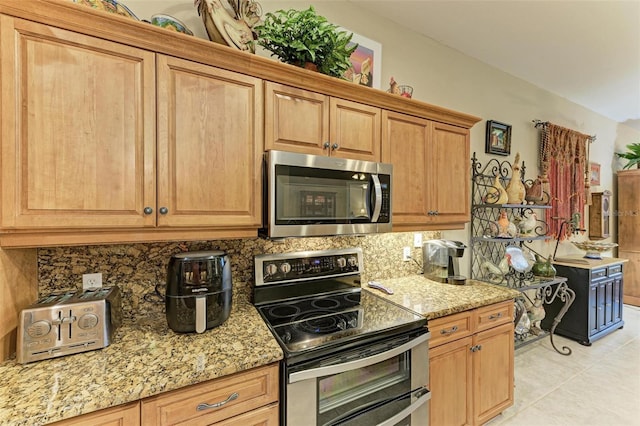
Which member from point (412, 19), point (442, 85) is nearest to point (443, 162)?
point (442, 85)

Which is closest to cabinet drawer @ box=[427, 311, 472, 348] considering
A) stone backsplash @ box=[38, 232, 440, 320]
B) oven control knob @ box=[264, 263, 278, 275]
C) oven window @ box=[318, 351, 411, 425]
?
oven window @ box=[318, 351, 411, 425]

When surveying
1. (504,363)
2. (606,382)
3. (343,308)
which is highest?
(343,308)

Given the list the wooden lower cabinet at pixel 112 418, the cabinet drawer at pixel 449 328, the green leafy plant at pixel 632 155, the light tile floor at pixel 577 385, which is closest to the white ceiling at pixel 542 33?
the green leafy plant at pixel 632 155

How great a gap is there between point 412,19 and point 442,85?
64cm

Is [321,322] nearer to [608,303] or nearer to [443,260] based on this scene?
[443,260]

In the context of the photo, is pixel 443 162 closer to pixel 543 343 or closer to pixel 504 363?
pixel 504 363

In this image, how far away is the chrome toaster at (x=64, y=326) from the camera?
1030 mm

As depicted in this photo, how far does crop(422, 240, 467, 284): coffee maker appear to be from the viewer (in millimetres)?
2176

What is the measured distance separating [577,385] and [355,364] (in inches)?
100

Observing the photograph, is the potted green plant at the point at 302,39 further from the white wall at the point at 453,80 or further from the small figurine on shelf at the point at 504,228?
the small figurine on shelf at the point at 504,228

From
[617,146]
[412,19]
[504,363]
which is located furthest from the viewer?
[617,146]

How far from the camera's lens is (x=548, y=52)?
2.73 meters

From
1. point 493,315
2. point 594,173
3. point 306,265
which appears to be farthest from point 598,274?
point 306,265

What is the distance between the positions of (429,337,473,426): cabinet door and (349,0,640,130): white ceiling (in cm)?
243
